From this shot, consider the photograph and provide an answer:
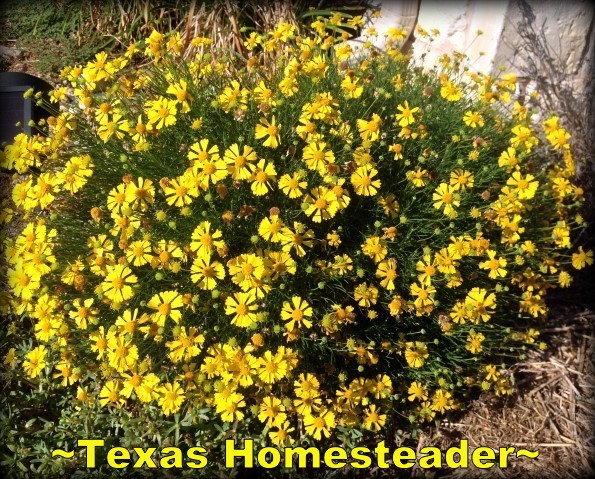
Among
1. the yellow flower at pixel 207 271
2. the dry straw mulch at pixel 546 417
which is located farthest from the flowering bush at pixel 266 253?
the dry straw mulch at pixel 546 417

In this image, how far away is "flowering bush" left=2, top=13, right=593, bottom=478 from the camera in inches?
77.1

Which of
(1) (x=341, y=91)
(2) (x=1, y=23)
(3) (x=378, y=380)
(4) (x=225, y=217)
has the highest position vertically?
(2) (x=1, y=23)

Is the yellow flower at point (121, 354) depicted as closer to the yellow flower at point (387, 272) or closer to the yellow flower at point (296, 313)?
the yellow flower at point (296, 313)

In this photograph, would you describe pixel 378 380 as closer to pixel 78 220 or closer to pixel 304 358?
pixel 304 358

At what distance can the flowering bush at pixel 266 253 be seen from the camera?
6.42 feet

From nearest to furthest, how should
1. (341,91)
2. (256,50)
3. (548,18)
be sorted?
(341,91)
(548,18)
(256,50)

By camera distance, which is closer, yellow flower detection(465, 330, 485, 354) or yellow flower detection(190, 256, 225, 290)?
yellow flower detection(190, 256, 225, 290)

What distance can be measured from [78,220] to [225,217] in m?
0.82

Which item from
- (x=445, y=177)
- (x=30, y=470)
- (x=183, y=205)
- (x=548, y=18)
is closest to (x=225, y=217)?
(x=183, y=205)

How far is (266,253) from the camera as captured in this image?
1979 mm

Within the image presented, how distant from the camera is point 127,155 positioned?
7.23 ft

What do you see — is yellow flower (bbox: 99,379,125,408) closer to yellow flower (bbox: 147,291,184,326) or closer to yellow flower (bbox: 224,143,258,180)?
yellow flower (bbox: 147,291,184,326)

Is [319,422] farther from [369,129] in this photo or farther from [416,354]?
[369,129]

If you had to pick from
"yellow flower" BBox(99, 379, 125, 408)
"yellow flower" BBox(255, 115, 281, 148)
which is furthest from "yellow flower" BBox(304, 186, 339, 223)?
"yellow flower" BBox(99, 379, 125, 408)
